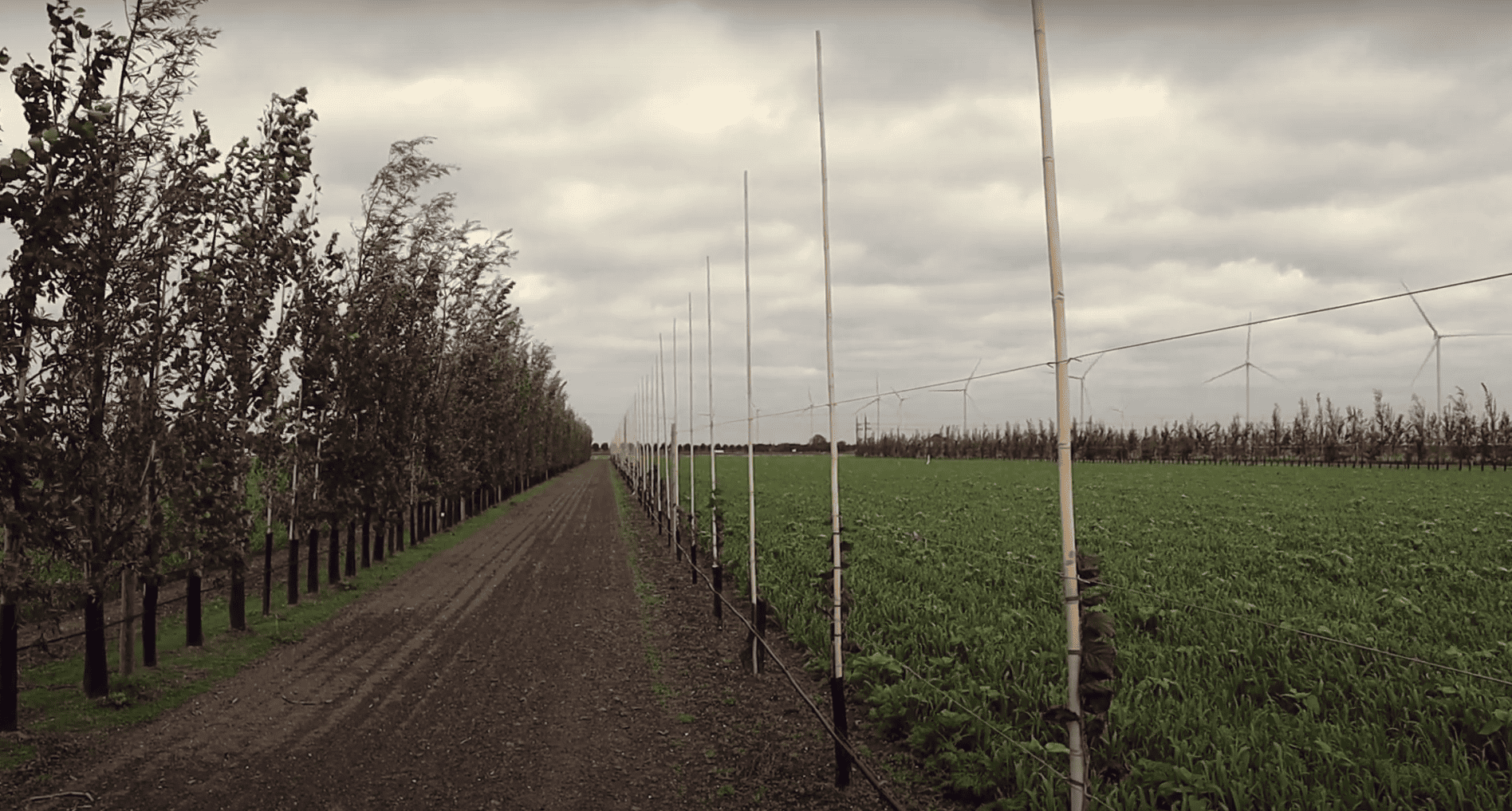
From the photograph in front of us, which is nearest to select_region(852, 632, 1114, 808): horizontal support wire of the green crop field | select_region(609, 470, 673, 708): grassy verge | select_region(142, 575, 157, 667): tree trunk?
the green crop field

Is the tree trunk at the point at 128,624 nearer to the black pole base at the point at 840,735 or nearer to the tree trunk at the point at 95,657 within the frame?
the tree trunk at the point at 95,657

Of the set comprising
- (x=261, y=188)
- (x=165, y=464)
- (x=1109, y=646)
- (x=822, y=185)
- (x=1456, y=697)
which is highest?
(x=261, y=188)

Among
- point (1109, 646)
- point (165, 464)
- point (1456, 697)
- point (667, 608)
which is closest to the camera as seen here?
point (1109, 646)

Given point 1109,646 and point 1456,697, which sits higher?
point 1109,646

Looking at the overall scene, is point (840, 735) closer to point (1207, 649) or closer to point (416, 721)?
point (1207, 649)

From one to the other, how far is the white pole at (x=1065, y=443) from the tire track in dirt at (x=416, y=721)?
3.64 metres

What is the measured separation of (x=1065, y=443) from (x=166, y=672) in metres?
11.0

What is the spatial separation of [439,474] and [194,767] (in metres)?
16.4

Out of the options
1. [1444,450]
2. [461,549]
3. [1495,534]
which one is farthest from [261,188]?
[1444,450]

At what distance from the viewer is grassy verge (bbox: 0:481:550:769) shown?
337 inches

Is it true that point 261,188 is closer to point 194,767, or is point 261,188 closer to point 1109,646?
point 194,767

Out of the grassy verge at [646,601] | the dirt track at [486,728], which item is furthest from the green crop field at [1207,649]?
the grassy verge at [646,601]

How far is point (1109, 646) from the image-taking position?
407 cm

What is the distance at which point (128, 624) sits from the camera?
9.82 meters
